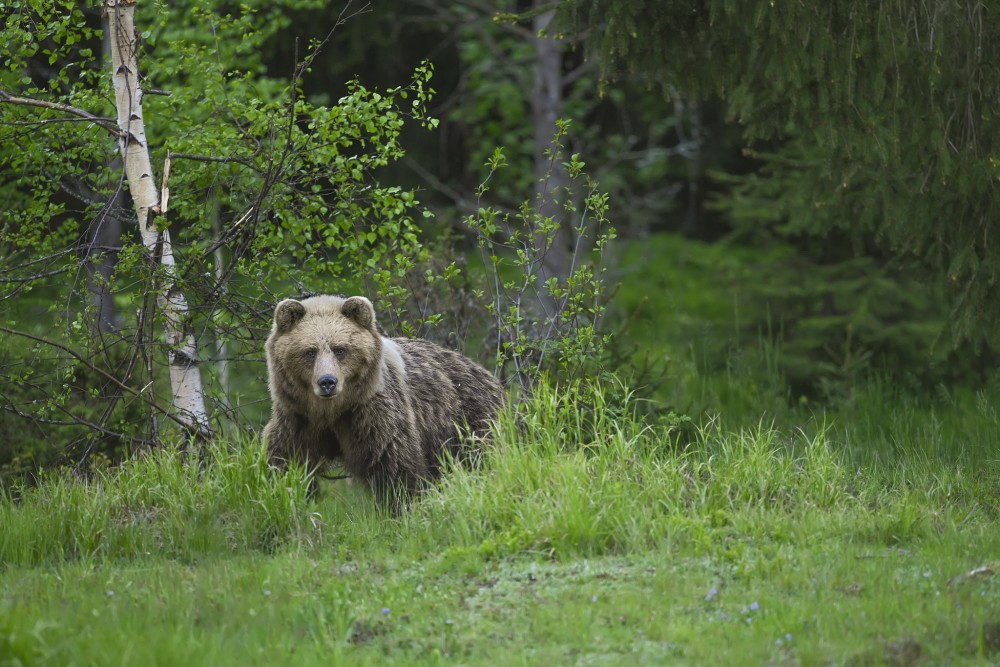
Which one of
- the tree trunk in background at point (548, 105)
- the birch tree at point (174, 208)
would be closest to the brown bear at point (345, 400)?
the birch tree at point (174, 208)

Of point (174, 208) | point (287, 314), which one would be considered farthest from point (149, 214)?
point (287, 314)

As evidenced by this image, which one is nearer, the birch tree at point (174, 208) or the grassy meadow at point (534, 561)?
the grassy meadow at point (534, 561)

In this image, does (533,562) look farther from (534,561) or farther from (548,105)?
(548,105)

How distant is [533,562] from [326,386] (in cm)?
173

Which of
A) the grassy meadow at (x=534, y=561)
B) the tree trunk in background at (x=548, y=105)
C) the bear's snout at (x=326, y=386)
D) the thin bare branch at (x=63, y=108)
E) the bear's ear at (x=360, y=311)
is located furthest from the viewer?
the tree trunk in background at (x=548, y=105)

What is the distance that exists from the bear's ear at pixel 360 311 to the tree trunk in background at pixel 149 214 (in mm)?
1128

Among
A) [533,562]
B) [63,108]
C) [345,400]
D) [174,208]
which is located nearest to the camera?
[533,562]

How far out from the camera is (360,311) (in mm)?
7234

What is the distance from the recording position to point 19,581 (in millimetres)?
5625

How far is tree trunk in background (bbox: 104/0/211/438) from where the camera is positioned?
759 centimetres

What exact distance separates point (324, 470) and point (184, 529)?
1434 mm

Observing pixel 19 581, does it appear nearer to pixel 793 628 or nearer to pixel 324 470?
pixel 324 470

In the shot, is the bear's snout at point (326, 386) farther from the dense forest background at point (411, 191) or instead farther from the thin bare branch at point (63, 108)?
the thin bare branch at point (63, 108)

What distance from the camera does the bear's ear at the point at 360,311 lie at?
23.6 ft
